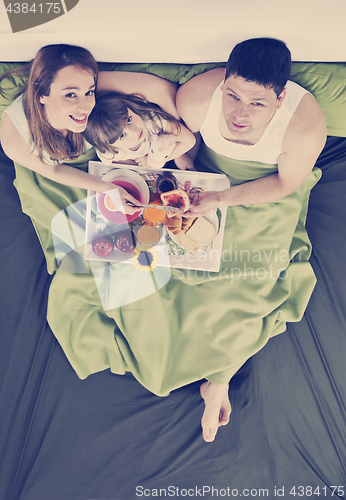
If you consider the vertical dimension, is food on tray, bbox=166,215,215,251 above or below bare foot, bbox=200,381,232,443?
Answer: above

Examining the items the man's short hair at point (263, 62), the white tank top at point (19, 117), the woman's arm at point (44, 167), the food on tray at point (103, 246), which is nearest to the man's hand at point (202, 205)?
the woman's arm at point (44, 167)

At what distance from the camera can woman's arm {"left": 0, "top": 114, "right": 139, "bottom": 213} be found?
3.64ft

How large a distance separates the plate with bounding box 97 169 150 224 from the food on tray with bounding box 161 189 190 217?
0.27ft

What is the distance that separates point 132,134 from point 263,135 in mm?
427

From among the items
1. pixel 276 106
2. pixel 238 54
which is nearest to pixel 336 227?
pixel 276 106

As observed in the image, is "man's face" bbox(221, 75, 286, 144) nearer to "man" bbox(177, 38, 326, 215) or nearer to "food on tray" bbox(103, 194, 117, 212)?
"man" bbox(177, 38, 326, 215)

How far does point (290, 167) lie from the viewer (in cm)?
108

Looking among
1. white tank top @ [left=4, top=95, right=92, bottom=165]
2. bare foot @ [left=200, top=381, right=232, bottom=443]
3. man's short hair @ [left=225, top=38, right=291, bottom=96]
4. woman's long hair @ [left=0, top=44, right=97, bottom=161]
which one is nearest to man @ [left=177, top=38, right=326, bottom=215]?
man's short hair @ [left=225, top=38, right=291, bottom=96]

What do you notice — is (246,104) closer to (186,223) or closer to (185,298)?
(186,223)

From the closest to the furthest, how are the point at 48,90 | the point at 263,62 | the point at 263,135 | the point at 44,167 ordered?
the point at 263,62, the point at 48,90, the point at 263,135, the point at 44,167

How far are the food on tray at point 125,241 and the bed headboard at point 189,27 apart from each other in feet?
1.99

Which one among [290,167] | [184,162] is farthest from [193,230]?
[290,167]

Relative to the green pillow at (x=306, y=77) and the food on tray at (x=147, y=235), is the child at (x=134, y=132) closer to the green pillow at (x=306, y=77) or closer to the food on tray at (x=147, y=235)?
the green pillow at (x=306, y=77)

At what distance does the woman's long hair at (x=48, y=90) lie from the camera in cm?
93
